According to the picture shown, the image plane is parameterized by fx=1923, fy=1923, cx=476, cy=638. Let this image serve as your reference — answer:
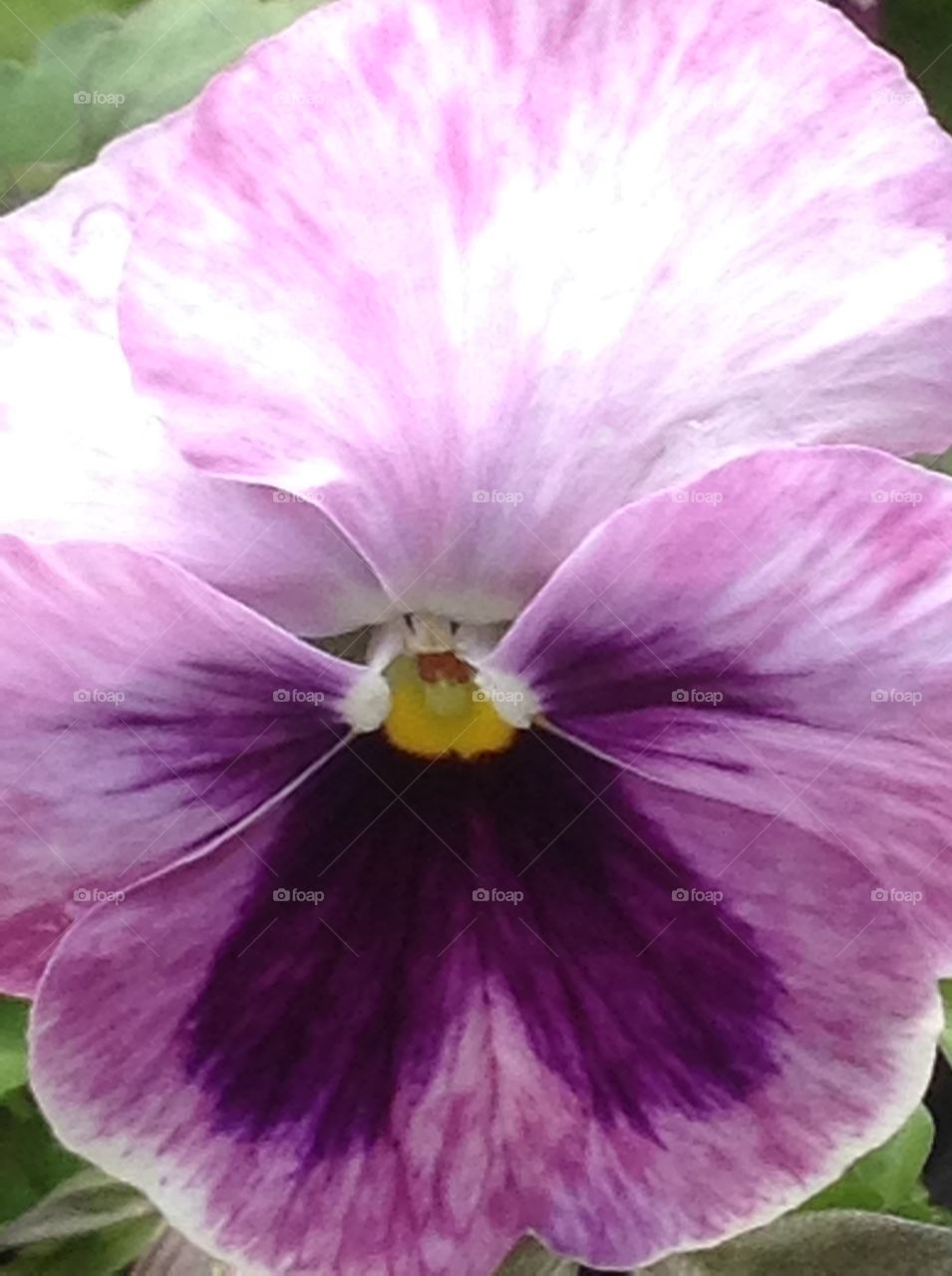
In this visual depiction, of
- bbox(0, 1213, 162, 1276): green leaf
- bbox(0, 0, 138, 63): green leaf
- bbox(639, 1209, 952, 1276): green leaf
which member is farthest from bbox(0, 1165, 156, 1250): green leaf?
bbox(0, 0, 138, 63): green leaf

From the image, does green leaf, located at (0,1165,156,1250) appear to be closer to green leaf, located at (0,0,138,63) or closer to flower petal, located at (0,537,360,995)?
flower petal, located at (0,537,360,995)

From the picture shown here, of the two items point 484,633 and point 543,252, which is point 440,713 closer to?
point 484,633

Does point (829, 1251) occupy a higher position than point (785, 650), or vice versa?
point (785, 650)

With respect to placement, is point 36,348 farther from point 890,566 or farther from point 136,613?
point 890,566

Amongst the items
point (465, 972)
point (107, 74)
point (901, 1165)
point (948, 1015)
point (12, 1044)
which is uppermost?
point (107, 74)

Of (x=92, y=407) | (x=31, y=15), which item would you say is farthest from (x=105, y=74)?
(x=92, y=407)

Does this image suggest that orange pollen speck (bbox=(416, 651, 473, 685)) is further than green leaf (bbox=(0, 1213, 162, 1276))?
No

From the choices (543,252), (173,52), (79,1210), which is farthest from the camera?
(79,1210)

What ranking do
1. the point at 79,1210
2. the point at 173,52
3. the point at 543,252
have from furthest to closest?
the point at 79,1210 → the point at 173,52 → the point at 543,252
